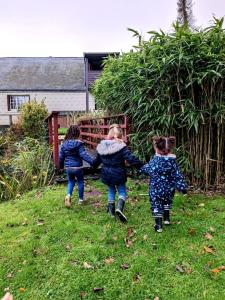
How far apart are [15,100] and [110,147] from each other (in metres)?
20.0

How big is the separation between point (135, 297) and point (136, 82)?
3.89m

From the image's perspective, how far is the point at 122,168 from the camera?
4.40m

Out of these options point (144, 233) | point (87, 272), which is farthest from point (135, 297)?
point (144, 233)

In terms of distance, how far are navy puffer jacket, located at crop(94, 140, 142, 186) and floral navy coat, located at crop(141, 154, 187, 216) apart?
40 centimetres

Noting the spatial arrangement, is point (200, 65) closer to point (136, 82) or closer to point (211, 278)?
point (136, 82)

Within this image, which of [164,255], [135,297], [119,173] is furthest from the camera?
[119,173]

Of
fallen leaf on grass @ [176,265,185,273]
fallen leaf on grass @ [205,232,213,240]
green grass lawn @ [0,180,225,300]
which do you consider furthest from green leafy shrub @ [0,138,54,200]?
fallen leaf on grass @ [176,265,185,273]

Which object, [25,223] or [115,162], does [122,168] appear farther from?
[25,223]

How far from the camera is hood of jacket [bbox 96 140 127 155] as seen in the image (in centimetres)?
430

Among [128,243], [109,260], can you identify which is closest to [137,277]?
[109,260]

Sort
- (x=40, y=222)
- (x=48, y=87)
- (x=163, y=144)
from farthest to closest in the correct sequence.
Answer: (x=48, y=87) < (x=40, y=222) < (x=163, y=144)

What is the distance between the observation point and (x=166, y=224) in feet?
13.6

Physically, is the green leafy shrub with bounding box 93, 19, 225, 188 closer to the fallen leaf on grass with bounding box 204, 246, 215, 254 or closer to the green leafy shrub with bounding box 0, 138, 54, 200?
the fallen leaf on grass with bounding box 204, 246, 215, 254

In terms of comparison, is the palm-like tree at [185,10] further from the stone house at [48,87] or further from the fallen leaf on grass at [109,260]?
the fallen leaf on grass at [109,260]
